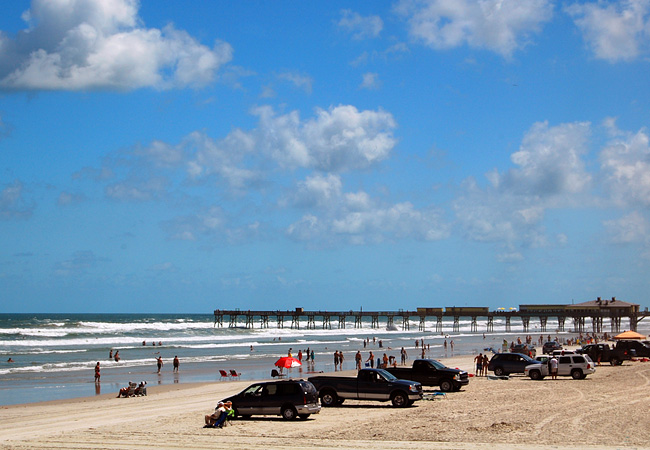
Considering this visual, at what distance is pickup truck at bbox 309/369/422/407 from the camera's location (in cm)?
2417

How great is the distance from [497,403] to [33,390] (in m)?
23.1

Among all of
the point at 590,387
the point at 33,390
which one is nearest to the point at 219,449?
the point at 590,387

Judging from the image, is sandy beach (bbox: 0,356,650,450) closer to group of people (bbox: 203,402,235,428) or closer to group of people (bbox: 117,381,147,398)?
group of people (bbox: 203,402,235,428)

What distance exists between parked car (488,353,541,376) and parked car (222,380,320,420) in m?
18.8

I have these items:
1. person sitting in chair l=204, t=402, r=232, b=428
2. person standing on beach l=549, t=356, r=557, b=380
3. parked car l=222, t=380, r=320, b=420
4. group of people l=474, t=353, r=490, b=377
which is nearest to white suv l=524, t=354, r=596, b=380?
person standing on beach l=549, t=356, r=557, b=380

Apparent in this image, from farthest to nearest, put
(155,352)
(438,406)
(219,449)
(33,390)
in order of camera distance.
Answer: (155,352) < (33,390) < (438,406) < (219,449)

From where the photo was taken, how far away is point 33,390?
113 feet

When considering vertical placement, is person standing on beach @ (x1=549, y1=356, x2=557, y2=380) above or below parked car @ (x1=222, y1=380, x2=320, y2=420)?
below

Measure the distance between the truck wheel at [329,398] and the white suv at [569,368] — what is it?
14.8 meters

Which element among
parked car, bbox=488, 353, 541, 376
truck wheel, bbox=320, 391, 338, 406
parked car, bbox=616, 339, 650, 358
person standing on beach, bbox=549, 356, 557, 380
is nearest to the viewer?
truck wheel, bbox=320, 391, 338, 406

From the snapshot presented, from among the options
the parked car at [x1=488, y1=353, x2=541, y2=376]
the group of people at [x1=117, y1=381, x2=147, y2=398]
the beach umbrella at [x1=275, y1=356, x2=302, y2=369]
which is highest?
the beach umbrella at [x1=275, y1=356, x2=302, y2=369]

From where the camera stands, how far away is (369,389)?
79.9ft

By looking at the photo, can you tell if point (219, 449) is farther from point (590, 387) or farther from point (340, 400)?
point (590, 387)

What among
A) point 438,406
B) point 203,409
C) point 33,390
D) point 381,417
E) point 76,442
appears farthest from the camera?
point 33,390
